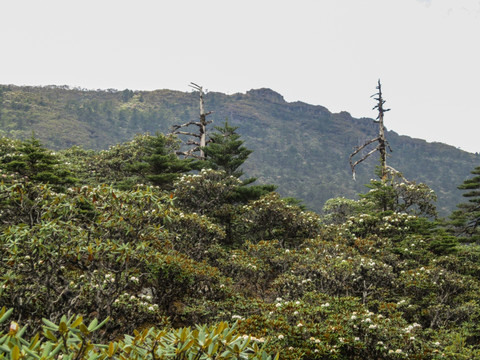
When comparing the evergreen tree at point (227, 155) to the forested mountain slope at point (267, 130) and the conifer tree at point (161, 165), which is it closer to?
the conifer tree at point (161, 165)

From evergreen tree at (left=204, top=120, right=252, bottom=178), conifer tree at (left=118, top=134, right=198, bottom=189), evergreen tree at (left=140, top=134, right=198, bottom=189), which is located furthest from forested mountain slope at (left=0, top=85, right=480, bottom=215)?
evergreen tree at (left=204, top=120, right=252, bottom=178)

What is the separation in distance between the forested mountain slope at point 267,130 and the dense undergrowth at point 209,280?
59616 mm

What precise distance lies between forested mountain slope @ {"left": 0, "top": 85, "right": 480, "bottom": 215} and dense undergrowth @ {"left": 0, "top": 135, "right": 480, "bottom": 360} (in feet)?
196

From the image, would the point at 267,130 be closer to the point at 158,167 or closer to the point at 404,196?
the point at 158,167

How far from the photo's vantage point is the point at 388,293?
761cm

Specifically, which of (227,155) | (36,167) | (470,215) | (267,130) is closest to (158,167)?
(227,155)

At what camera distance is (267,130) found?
123 m

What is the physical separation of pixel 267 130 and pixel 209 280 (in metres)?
119

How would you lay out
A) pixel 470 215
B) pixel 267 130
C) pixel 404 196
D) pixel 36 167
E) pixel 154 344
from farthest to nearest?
1. pixel 267 130
2. pixel 470 215
3. pixel 404 196
4. pixel 36 167
5. pixel 154 344

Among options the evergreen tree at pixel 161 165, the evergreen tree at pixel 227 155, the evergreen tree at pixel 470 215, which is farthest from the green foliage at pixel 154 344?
the evergreen tree at pixel 470 215

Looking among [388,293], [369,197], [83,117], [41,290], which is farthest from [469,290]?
[83,117]

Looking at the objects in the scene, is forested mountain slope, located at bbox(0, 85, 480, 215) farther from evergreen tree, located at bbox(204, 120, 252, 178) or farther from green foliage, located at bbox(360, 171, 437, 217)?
green foliage, located at bbox(360, 171, 437, 217)

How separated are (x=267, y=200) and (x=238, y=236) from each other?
2.80 meters

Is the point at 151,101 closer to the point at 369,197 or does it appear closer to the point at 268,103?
the point at 268,103
